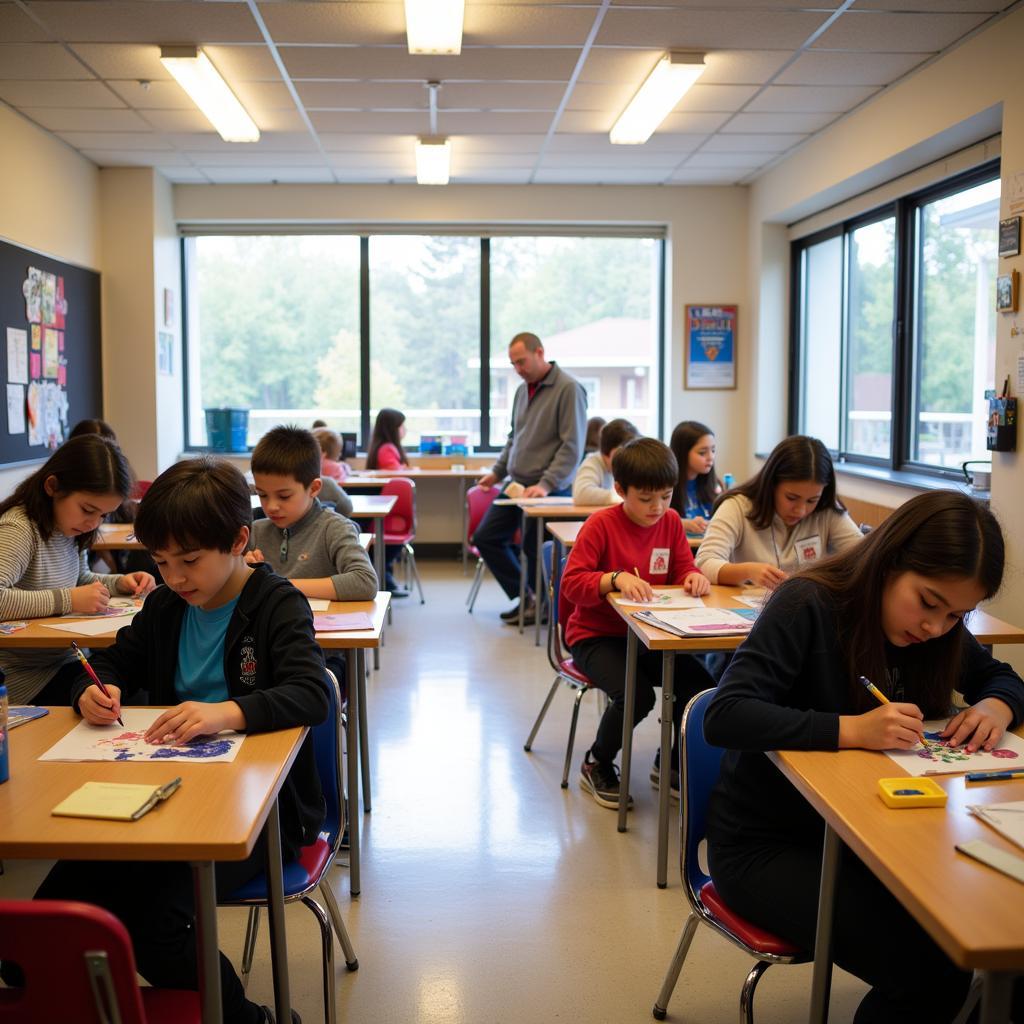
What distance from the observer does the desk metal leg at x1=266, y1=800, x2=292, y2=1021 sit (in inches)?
62.0

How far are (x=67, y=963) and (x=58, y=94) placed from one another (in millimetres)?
5412

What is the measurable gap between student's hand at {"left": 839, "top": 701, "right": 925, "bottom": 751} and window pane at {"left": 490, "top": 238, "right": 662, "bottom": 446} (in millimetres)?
6856

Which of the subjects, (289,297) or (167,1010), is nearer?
(167,1010)

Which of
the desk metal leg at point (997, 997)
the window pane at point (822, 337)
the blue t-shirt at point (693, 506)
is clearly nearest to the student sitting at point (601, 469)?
the blue t-shirt at point (693, 506)

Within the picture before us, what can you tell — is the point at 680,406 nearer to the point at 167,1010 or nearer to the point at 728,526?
the point at 728,526

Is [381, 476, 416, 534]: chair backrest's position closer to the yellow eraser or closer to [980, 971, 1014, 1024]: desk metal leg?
the yellow eraser

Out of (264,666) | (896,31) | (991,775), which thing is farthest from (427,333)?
(991,775)

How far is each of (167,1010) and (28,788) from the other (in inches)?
14.6

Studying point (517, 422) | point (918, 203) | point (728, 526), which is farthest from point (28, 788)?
point (918, 203)

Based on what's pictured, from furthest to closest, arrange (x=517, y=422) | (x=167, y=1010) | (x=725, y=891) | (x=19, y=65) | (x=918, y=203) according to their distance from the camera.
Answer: (x=517, y=422) → (x=918, y=203) → (x=19, y=65) → (x=725, y=891) → (x=167, y=1010)

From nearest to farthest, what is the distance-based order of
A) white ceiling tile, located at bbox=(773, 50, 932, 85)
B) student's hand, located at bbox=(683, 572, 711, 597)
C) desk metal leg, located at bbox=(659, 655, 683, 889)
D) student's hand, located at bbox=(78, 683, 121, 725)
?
student's hand, located at bbox=(78, 683, 121, 725), desk metal leg, located at bbox=(659, 655, 683, 889), student's hand, located at bbox=(683, 572, 711, 597), white ceiling tile, located at bbox=(773, 50, 932, 85)

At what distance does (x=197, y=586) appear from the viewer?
182cm

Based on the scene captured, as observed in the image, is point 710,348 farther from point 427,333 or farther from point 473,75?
point 473,75

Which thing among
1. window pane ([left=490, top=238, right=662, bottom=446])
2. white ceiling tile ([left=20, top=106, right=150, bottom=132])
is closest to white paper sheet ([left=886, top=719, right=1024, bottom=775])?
white ceiling tile ([left=20, top=106, right=150, bottom=132])
